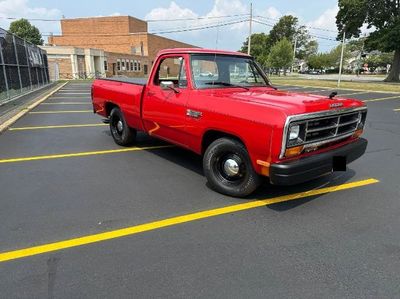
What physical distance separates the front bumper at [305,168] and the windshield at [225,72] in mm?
1790

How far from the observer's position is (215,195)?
4.57 meters

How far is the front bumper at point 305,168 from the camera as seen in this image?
3715 mm

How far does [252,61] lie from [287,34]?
96.7 m

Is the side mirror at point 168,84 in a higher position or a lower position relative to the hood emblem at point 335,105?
higher

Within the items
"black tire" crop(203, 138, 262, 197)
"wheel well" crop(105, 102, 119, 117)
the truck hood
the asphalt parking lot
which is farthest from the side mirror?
"wheel well" crop(105, 102, 119, 117)

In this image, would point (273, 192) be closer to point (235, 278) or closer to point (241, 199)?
point (241, 199)

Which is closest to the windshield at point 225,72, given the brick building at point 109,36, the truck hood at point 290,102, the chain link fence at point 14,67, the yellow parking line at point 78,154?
the truck hood at point 290,102

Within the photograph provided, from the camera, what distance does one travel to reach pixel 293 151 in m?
3.82

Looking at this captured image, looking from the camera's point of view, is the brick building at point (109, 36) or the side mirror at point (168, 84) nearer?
the side mirror at point (168, 84)

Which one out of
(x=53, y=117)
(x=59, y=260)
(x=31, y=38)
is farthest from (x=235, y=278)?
(x=31, y=38)

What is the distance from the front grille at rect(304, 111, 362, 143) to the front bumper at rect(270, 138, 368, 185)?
22 cm

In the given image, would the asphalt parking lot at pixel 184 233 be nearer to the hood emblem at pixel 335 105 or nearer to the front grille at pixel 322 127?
the front grille at pixel 322 127

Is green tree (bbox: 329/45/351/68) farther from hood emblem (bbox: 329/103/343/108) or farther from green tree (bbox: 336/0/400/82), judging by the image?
hood emblem (bbox: 329/103/343/108)

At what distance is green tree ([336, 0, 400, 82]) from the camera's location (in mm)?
35156
